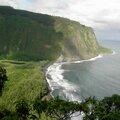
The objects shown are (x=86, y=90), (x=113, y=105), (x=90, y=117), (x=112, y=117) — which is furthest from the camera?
(x=86, y=90)

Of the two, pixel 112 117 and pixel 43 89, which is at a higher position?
pixel 112 117

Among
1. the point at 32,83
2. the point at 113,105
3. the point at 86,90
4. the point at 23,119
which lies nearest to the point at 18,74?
the point at 32,83

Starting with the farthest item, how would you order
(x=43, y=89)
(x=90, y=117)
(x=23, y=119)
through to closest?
(x=43, y=89)
(x=23, y=119)
(x=90, y=117)

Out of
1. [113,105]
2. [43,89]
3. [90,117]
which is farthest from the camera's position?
[43,89]

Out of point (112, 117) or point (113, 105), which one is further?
point (113, 105)

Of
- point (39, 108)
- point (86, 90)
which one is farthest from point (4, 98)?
point (39, 108)

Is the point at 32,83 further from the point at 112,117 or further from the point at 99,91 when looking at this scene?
the point at 112,117

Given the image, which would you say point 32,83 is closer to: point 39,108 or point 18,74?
point 18,74

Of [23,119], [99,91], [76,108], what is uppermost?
[76,108]

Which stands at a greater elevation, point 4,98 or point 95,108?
point 95,108
